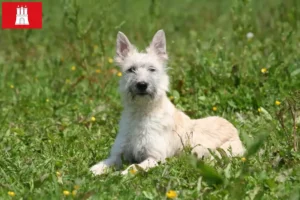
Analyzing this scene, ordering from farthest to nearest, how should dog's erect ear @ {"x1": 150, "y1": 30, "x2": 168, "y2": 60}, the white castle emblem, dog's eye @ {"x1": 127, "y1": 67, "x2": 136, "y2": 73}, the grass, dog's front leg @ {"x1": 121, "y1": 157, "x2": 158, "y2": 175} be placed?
the white castle emblem → dog's erect ear @ {"x1": 150, "y1": 30, "x2": 168, "y2": 60} → dog's eye @ {"x1": 127, "y1": 67, "x2": 136, "y2": 73} → dog's front leg @ {"x1": 121, "y1": 157, "x2": 158, "y2": 175} → the grass

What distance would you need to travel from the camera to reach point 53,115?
29.3 feet

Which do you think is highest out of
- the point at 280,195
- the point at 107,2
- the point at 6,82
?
the point at 107,2

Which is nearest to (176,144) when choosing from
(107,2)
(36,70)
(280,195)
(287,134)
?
(287,134)

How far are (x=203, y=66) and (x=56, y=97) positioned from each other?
6.31ft

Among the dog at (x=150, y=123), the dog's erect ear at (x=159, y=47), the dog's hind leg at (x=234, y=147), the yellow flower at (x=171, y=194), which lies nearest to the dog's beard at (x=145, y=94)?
the dog at (x=150, y=123)

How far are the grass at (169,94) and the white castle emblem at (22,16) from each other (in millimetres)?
260

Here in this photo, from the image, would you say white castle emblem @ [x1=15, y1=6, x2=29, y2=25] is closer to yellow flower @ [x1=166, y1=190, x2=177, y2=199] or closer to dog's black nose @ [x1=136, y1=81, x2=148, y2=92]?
dog's black nose @ [x1=136, y1=81, x2=148, y2=92]

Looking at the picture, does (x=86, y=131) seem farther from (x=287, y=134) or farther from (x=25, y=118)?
(x=287, y=134)

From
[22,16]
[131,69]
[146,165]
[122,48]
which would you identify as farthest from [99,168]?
[22,16]

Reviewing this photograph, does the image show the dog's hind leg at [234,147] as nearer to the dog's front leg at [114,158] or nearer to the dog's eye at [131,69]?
the dog's front leg at [114,158]

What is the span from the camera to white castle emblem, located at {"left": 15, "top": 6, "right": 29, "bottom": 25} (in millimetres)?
10856

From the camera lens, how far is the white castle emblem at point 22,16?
10856 mm

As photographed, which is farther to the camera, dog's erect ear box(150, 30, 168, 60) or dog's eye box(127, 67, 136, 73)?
dog's erect ear box(150, 30, 168, 60)

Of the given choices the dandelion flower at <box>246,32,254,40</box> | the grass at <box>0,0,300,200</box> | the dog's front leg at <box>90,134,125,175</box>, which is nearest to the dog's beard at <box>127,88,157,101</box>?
the dog's front leg at <box>90,134,125,175</box>
